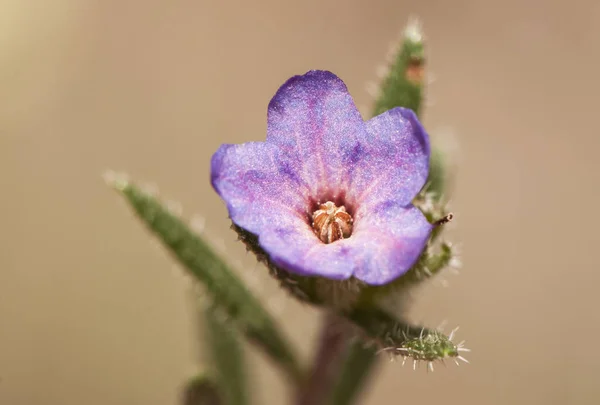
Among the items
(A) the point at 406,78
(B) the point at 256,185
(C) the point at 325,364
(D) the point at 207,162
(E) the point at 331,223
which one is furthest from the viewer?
(D) the point at 207,162

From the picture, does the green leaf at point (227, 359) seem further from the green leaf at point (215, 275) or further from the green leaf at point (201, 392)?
the green leaf at point (201, 392)

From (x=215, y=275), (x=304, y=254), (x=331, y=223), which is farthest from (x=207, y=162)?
(x=304, y=254)

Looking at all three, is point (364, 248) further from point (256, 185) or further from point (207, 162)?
point (207, 162)

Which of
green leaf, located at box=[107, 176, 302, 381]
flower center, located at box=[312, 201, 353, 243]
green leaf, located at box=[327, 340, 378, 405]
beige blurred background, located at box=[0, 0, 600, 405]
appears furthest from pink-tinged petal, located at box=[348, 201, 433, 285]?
beige blurred background, located at box=[0, 0, 600, 405]

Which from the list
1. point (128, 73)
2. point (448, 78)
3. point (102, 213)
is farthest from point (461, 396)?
point (128, 73)

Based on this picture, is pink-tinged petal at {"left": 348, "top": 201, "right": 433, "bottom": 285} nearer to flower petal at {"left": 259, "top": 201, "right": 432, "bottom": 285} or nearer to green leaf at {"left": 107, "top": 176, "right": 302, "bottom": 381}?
flower petal at {"left": 259, "top": 201, "right": 432, "bottom": 285}

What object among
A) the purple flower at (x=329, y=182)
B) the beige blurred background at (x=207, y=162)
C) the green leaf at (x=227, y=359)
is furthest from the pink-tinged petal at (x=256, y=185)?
the beige blurred background at (x=207, y=162)

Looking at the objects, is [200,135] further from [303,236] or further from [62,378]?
[303,236]

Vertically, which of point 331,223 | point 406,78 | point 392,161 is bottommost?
point 331,223
